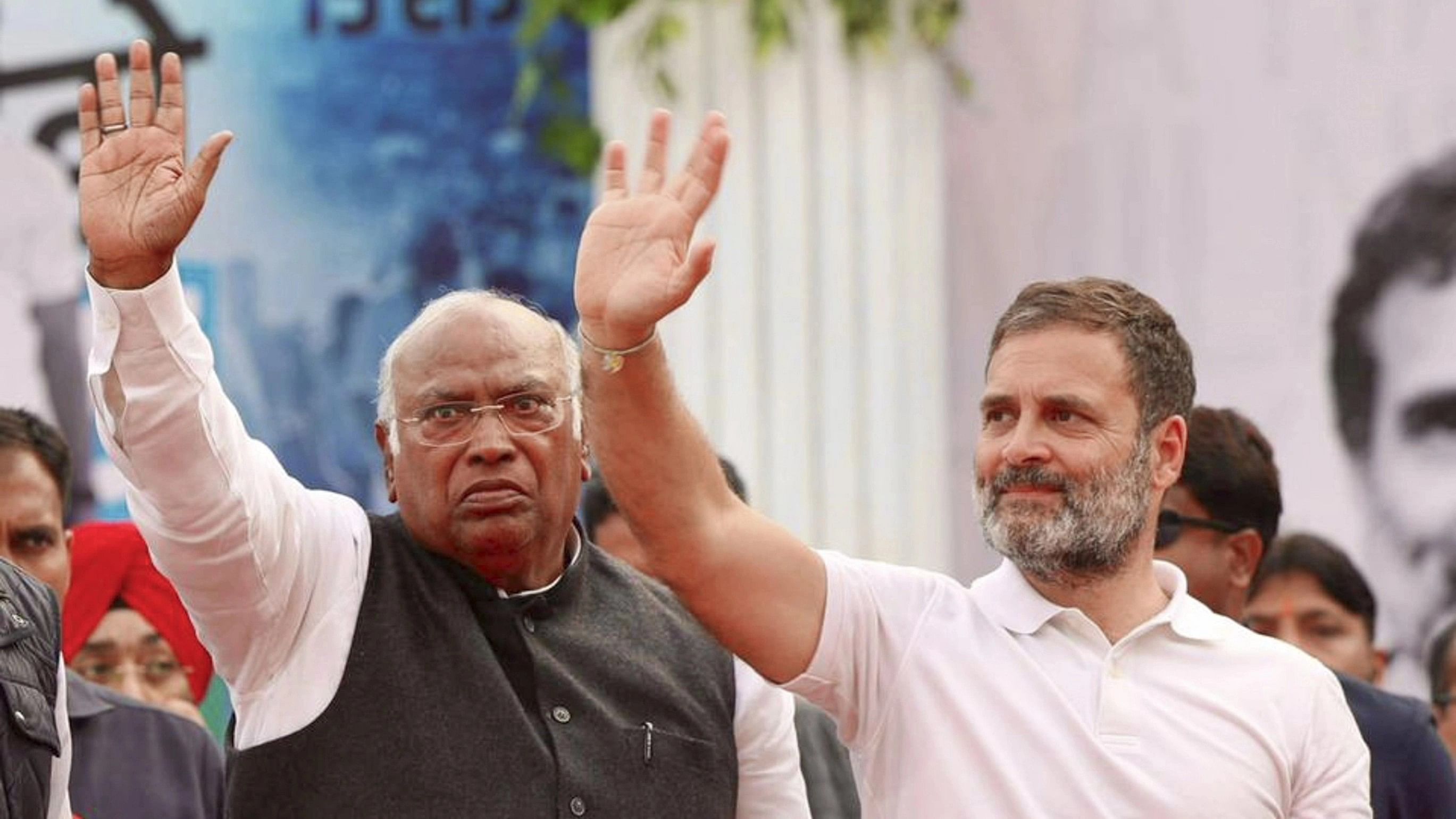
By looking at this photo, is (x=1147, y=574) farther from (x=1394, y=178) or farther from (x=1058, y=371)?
(x=1394, y=178)

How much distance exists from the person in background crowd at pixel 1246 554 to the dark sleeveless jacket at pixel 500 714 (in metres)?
0.98

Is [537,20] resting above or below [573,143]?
above

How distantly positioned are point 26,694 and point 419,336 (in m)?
0.71

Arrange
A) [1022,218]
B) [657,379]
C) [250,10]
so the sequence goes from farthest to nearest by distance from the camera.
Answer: [1022,218] → [250,10] → [657,379]

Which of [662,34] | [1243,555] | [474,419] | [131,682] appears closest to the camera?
Result: [474,419]

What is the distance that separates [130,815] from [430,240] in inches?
87.0

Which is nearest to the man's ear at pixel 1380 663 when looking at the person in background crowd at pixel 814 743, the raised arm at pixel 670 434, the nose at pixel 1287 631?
the nose at pixel 1287 631

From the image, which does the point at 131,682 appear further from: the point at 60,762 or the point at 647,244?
the point at 647,244

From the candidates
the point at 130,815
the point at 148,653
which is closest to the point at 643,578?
the point at 130,815

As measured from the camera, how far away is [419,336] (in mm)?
3037

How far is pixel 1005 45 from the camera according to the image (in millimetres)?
5934

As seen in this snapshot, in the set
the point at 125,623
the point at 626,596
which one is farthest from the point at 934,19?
the point at 626,596

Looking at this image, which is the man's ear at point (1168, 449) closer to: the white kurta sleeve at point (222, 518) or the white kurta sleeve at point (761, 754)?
the white kurta sleeve at point (761, 754)

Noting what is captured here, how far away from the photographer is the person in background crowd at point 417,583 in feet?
8.62
